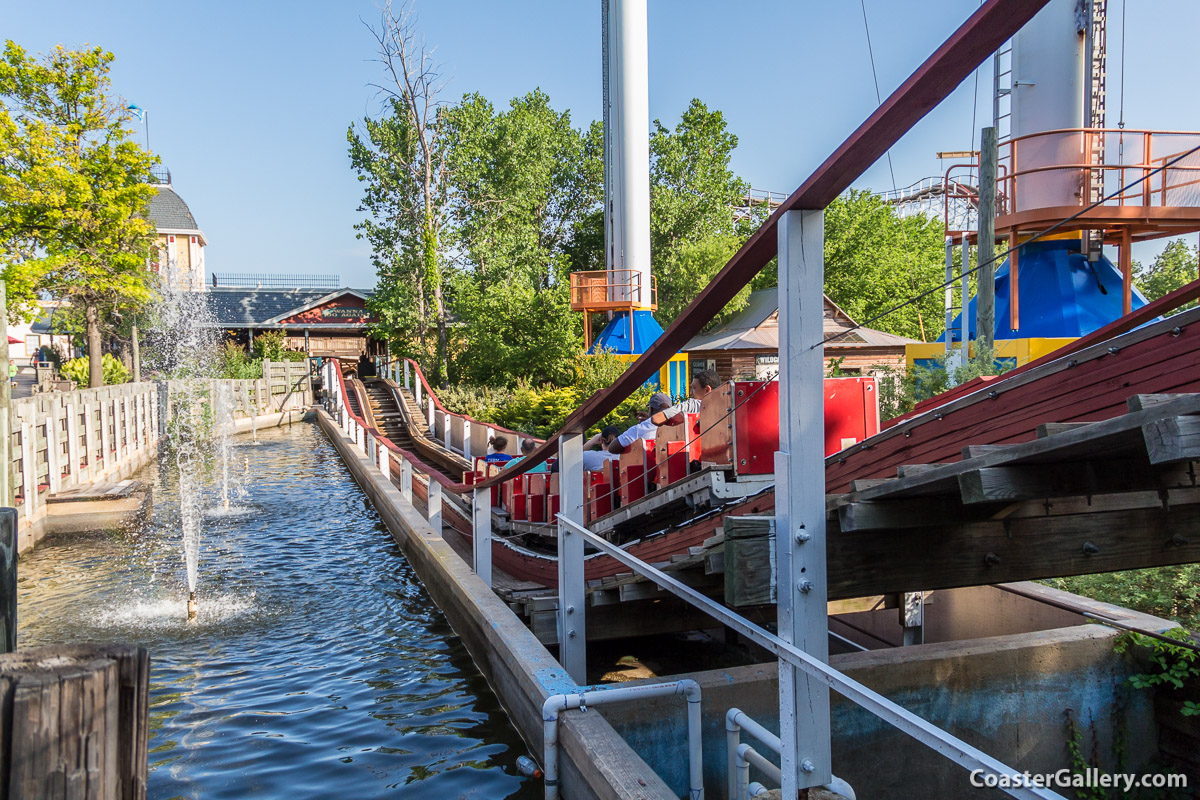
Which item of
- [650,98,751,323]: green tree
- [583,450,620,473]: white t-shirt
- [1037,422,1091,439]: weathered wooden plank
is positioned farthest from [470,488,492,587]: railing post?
[650,98,751,323]: green tree

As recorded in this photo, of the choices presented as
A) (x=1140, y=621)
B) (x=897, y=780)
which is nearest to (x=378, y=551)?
(x=897, y=780)

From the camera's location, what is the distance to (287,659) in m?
6.95

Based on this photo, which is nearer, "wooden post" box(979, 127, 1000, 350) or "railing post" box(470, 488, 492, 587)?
"railing post" box(470, 488, 492, 587)

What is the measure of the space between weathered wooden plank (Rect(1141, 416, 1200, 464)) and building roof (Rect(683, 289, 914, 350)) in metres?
21.6

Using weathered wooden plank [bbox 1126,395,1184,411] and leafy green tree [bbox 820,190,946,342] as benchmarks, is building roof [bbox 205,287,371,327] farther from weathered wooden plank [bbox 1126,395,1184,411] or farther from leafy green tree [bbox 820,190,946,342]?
weathered wooden plank [bbox 1126,395,1184,411]

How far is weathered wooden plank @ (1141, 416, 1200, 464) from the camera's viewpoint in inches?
73.1

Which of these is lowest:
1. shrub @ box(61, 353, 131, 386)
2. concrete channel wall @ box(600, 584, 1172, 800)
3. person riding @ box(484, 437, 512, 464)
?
concrete channel wall @ box(600, 584, 1172, 800)

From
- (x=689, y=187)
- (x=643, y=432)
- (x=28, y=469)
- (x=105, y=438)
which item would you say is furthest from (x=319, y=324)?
(x=643, y=432)

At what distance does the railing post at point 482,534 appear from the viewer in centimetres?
702

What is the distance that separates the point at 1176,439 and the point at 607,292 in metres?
26.0

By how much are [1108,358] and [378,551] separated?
31.5ft

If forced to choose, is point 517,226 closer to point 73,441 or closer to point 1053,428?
point 73,441

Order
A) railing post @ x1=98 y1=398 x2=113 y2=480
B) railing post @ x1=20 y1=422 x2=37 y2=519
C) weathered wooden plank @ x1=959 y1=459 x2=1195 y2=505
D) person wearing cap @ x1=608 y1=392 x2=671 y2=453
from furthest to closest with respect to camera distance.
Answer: railing post @ x1=98 y1=398 x2=113 y2=480 < railing post @ x1=20 y1=422 x2=37 y2=519 < person wearing cap @ x1=608 y1=392 x2=671 y2=453 < weathered wooden plank @ x1=959 y1=459 x2=1195 y2=505

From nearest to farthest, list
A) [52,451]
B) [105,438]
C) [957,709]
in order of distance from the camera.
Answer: [957,709] → [52,451] → [105,438]
